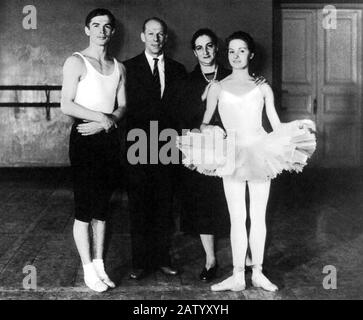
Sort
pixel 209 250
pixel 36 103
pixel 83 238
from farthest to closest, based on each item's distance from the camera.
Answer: pixel 36 103 → pixel 209 250 → pixel 83 238

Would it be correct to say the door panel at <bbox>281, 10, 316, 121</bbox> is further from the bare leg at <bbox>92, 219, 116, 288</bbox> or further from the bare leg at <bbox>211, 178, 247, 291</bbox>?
the bare leg at <bbox>92, 219, 116, 288</bbox>

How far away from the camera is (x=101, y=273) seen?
4.01 m

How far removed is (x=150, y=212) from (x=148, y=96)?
889 mm

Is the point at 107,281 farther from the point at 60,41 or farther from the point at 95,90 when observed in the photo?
the point at 60,41

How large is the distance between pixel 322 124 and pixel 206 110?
17.6 feet

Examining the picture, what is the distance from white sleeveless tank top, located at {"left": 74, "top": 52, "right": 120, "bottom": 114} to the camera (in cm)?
375

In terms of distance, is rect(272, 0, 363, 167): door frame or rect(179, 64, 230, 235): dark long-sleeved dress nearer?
rect(179, 64, 230, 235): dark long-sleeved dress

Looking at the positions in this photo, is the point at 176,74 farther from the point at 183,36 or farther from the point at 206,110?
the point at 183,36

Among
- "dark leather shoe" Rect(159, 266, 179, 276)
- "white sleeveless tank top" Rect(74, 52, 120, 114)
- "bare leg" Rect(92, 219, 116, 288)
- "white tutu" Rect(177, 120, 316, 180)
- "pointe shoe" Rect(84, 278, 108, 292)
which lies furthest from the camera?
"dark leather shoe" Rect(159, 266, 179, 276)

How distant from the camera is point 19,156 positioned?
8.20 m

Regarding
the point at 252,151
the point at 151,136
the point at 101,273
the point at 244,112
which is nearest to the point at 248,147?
the point at 252,151

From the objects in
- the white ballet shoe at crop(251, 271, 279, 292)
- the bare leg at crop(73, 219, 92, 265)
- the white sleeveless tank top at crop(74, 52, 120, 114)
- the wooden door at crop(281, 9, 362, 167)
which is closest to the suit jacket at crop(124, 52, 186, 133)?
the white sleeveless tank top at crop(74, 52, 120, 114)

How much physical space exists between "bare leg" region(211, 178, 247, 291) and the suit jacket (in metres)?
0.72

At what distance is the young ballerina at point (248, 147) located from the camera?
365 centimetres
